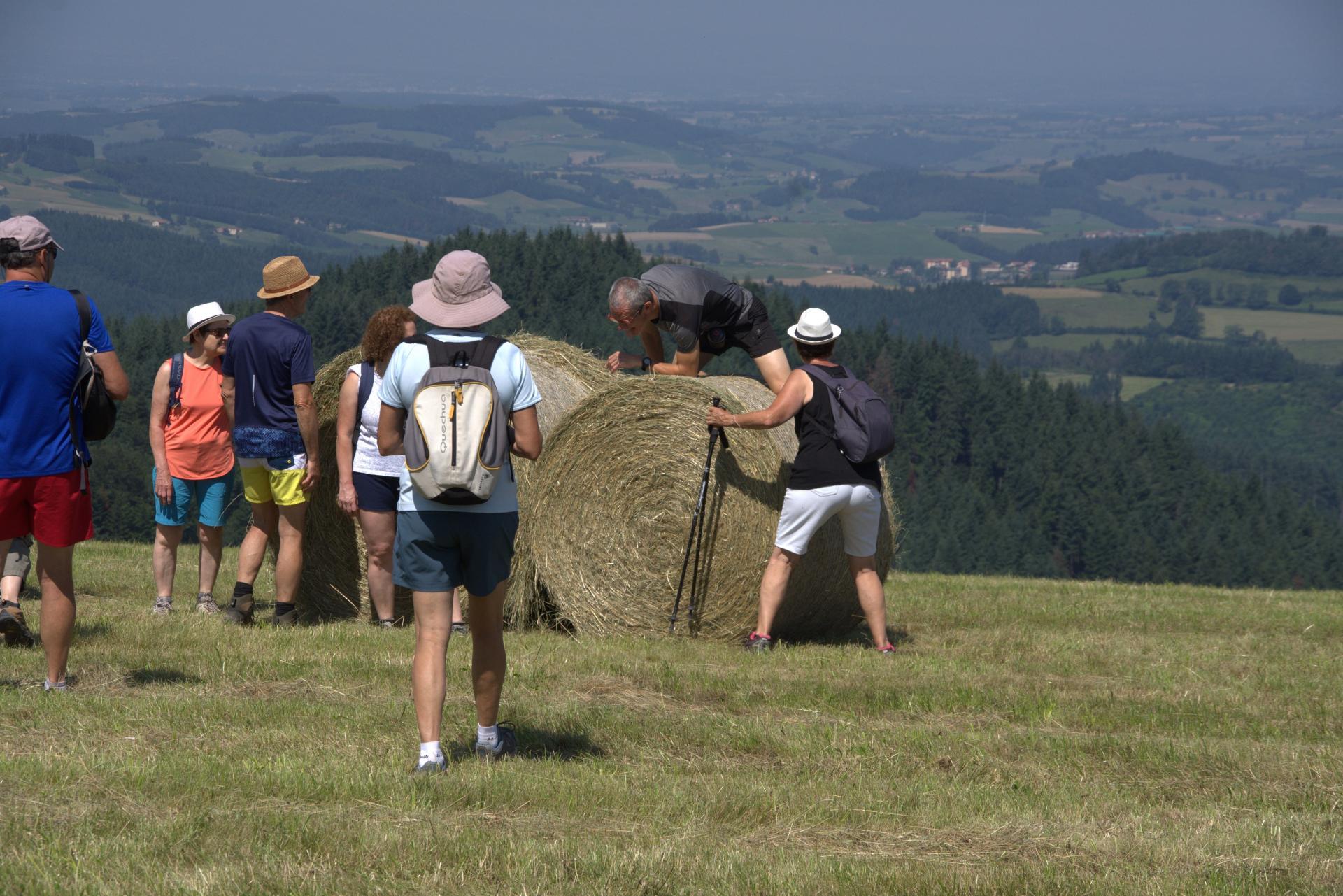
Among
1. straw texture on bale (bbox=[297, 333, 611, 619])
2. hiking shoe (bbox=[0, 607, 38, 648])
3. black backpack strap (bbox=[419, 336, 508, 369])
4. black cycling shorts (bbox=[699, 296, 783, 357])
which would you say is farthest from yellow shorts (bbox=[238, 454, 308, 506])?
black backpack strap (bbox=[419, 336, 508, 369])

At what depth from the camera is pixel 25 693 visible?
6965mm

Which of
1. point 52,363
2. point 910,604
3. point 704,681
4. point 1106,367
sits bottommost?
point 1106,367

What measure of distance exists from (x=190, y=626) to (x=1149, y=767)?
19.3 feet

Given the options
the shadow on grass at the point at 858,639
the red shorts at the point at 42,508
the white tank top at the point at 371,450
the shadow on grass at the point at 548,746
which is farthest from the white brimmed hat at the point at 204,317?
the shadow on grass at the point at 858,639

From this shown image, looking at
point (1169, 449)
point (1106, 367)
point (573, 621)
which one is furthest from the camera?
point (1106, 367)

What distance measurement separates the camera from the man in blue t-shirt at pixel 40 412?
668cm

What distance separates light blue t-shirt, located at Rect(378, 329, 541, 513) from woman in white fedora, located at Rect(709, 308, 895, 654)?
11.9 feet

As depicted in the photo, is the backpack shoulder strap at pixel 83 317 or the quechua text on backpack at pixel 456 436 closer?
the quechua text on backpack at pixel 456 436

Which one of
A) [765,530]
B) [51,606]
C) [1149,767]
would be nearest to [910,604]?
[765,530]

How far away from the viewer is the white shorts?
9195 mm

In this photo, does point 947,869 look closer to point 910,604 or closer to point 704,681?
point 704,681

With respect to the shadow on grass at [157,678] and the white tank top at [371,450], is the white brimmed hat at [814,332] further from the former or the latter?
the shadow on grass at [157,678]

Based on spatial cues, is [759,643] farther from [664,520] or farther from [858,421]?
[858,421]

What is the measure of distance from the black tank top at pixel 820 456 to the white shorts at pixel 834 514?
48 mm
